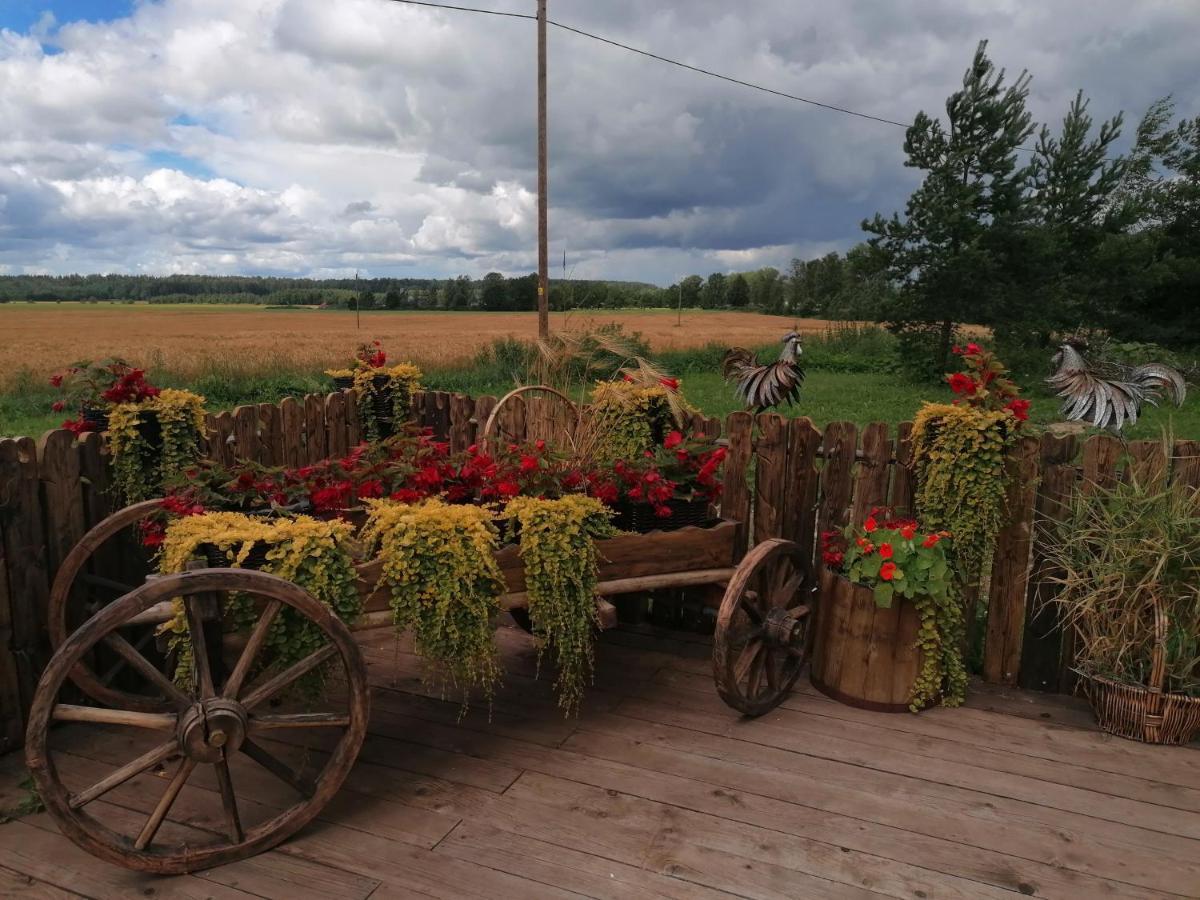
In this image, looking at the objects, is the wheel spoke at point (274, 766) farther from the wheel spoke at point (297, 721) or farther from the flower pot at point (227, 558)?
the flower pot at point (227, 558)

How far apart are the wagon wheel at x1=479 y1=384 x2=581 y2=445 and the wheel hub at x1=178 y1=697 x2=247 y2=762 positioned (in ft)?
5.06

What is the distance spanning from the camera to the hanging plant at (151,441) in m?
3.00

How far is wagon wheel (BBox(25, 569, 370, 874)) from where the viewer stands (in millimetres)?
1993

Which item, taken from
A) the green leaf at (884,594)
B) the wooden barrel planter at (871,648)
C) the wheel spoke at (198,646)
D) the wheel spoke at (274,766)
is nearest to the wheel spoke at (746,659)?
the wooden barrel planter at (871,648)

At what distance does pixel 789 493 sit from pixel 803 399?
10.7 meters

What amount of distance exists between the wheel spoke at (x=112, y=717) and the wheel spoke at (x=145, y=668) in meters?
0.05

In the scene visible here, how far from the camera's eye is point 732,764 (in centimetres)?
273

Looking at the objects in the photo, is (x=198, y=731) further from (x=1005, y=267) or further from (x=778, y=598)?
(x=1005, y=267)

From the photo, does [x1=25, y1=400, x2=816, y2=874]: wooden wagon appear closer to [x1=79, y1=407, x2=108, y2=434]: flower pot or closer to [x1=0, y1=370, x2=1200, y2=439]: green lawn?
[x1=79, y1=407, x2=108, y2=434]: flower pot

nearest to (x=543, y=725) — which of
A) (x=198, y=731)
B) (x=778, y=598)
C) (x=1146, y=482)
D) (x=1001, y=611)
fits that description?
(x=778, y=598)

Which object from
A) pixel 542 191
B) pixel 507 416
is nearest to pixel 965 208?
pixel 542 191

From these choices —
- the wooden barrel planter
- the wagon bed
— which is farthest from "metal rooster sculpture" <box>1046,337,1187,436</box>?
the wagon bed

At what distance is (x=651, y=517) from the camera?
3.09m

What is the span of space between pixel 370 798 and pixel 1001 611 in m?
2.53
